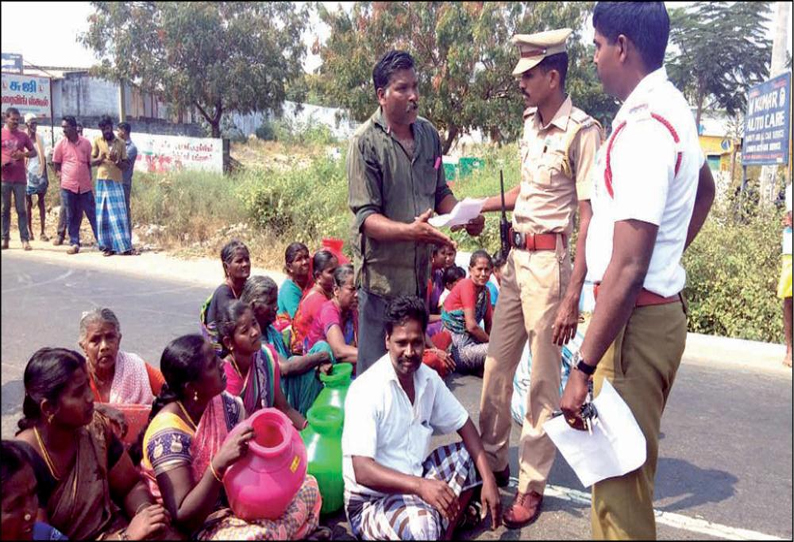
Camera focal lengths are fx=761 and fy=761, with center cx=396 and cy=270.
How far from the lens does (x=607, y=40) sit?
7.18 ft

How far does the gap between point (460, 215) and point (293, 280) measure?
2092mm

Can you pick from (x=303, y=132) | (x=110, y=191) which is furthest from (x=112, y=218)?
(x=303, y=132)

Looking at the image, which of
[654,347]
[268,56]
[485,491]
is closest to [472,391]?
[485,491]

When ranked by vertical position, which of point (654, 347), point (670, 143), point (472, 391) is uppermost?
point (670, 143)

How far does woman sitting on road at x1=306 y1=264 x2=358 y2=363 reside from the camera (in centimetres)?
433

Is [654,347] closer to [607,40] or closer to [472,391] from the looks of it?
[607,40]

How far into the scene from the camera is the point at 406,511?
2.79 meters

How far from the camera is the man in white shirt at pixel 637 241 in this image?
79.4 inches

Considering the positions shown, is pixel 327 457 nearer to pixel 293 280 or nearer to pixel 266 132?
pixel 293 280

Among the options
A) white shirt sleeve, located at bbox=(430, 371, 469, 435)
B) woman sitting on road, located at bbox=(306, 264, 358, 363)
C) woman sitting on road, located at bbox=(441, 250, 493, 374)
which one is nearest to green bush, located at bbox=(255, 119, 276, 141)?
woman sitting on road, located at bbox=(441, 250, 493, 374)

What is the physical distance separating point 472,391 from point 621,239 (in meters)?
3.39

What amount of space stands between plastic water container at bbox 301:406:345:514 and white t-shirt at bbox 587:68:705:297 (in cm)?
160

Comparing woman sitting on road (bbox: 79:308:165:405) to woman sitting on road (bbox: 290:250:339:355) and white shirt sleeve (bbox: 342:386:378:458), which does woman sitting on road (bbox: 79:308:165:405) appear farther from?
woman sitting on road (bbox: 290:250:339:355)

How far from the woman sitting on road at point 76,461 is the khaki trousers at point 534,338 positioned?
1509 millimetres
